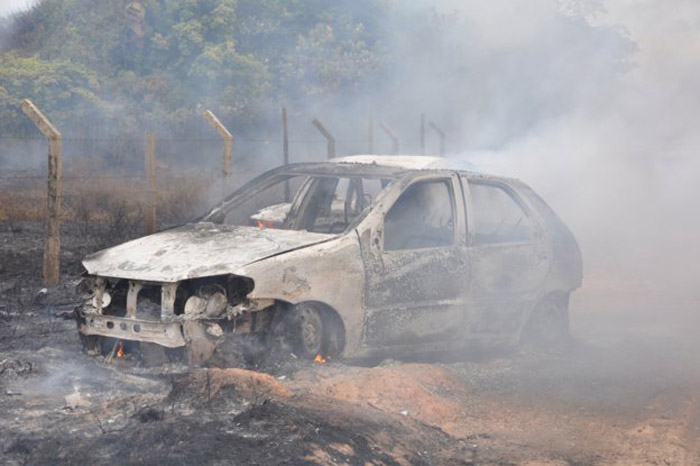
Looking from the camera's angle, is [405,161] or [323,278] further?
[405,161]

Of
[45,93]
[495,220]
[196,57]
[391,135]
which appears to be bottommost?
[495,220]

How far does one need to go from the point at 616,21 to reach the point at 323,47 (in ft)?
38.0

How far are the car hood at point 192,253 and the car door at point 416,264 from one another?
1.53ft

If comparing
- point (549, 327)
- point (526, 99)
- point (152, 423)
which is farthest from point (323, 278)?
point (526, 99)

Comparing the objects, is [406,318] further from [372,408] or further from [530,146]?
[530,146]

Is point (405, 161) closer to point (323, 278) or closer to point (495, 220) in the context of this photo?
point (495, 220)

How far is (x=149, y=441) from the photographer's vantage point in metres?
4.73

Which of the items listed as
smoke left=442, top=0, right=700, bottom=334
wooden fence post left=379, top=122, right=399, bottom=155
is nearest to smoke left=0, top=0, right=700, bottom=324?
smoke left=442, top=0, right=700, bottom=334

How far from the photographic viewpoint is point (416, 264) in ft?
22.8

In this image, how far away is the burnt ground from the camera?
4.80 meters

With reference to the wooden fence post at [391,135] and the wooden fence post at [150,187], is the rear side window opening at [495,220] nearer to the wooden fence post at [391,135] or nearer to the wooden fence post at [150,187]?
the wooden fence post at [150,187]

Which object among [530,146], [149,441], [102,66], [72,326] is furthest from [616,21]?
[149,441]

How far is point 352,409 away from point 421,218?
7.82ft

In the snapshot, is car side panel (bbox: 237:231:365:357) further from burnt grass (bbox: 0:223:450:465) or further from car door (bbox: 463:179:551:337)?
car door (bbox: 463:179:551:337)
